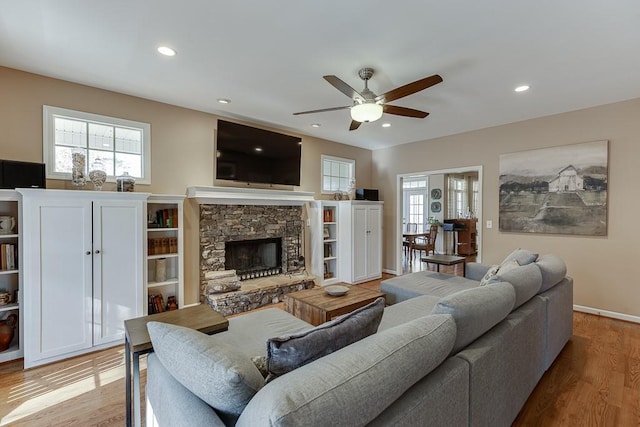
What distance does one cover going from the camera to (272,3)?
6.38 feet

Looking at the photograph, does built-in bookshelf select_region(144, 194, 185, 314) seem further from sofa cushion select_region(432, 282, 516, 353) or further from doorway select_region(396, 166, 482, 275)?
doorway select_region(396, 166, 482, 275)

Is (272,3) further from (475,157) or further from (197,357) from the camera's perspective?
(475,157)

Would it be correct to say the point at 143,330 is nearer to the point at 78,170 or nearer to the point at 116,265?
the point at 116,265

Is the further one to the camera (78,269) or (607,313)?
(607,313)

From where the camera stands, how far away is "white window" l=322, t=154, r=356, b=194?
566 centimetres

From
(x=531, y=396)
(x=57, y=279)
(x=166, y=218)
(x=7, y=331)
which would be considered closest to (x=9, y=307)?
(x=7, y=331)

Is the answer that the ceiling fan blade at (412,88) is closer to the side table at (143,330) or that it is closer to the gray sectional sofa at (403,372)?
the gray sectional sofa at (403,372)

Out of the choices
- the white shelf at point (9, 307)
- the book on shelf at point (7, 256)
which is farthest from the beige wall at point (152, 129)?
the white shelf at point (9, 307)

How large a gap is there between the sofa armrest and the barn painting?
1306 mm

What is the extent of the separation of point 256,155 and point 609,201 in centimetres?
475

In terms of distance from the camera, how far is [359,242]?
5.34 metres

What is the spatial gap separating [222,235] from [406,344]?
3536mm

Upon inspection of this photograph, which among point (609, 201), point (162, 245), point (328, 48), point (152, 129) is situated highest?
point (328, 48)

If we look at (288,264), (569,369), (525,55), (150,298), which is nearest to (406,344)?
(569,369)
